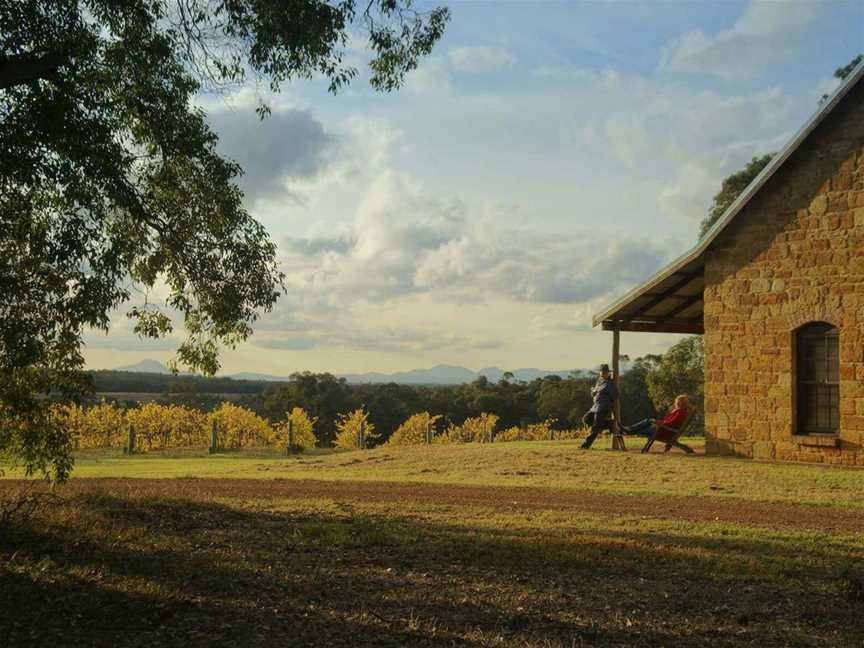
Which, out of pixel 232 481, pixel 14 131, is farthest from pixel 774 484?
pixel 14 131

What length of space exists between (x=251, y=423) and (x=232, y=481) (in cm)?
2034

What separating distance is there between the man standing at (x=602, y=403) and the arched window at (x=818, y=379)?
3850mm

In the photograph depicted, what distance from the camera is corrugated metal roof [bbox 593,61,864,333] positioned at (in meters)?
15.9

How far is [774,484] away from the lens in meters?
13.9

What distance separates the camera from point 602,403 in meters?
18.6

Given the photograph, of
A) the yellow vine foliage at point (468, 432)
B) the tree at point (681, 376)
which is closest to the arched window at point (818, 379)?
the tree at point (681, 376)

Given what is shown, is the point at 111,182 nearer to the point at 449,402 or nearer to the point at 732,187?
the point at 732,187

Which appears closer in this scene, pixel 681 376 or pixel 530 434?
pixel 681 376

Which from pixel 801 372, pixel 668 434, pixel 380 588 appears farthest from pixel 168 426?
pixel 380 588

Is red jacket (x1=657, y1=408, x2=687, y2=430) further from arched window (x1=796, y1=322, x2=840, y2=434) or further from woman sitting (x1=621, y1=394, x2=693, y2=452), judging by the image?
arched window (x1=796, y1=322, x2=840, y2=434)

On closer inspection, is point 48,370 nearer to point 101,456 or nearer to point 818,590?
point 818,590

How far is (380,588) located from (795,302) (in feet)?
40.3

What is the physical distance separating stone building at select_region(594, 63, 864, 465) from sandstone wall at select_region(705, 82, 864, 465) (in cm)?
2

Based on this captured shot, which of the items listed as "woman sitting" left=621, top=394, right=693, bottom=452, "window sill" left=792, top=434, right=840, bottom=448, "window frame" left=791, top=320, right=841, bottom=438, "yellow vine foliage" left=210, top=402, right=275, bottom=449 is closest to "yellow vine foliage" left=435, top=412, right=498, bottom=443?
"yellow vine foliage" left=210, top=402, right=275, bottom=449
